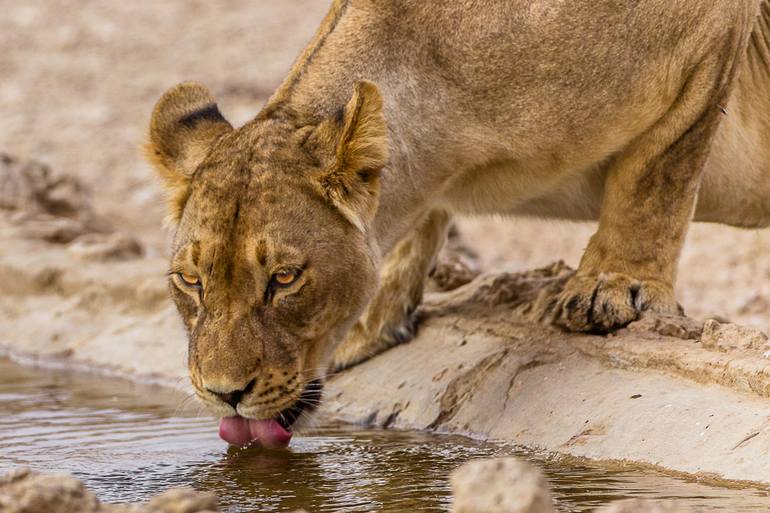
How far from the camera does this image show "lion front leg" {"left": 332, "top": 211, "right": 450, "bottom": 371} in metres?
7.43

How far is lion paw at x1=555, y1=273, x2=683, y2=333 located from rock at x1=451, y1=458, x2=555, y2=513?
105 inches

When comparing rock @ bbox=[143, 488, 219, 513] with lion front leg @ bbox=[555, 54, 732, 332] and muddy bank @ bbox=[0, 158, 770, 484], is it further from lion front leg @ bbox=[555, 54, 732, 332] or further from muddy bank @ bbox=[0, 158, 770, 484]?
lion front leg @ bbox=[555, 54, 732, 332]

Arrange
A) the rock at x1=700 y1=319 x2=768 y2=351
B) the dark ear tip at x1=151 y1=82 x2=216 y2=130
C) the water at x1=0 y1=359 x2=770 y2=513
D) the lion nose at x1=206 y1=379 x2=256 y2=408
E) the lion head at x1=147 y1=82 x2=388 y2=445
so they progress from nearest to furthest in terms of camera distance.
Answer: the water at x1=0 y1=359 x2=770 y2=513
the lion nose at x1=206 y1=379 x2=256 y2=408
the lion head at x1=147 y1=82 x2=388 y2=445
the rock at x1=700 y1=319 x2=768 y2=351
the dark ear tip at x1=151 y1=82 x2=216 y2=130

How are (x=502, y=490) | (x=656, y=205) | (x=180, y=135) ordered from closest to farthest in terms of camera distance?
(x=502, y=490)
(x=180, y=135)
(x=656, y=205)

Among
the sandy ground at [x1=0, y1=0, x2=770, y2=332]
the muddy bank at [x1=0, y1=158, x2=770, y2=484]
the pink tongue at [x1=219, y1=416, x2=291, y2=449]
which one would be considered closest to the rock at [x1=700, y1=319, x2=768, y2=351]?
the muddy bank at [x1=0, y1=158, x2=770, y2=484]

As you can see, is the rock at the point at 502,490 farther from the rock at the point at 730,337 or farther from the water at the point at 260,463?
the rock at the point at 730,337

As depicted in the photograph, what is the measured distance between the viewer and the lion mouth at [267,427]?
561 centimetres

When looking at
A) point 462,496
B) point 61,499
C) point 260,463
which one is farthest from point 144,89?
point 462,496

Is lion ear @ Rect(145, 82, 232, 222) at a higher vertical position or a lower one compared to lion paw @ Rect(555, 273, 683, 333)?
higher

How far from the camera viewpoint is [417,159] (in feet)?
20.4

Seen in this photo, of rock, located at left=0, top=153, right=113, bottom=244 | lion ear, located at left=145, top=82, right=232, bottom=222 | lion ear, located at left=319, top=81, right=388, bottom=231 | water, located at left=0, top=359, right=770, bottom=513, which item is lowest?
water, located at left=0, top=359, right=770, bottom=513

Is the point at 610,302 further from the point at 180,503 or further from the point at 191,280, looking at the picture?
the point at 180,503

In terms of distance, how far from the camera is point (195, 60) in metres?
16.6

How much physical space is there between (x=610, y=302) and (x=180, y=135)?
191 cm
